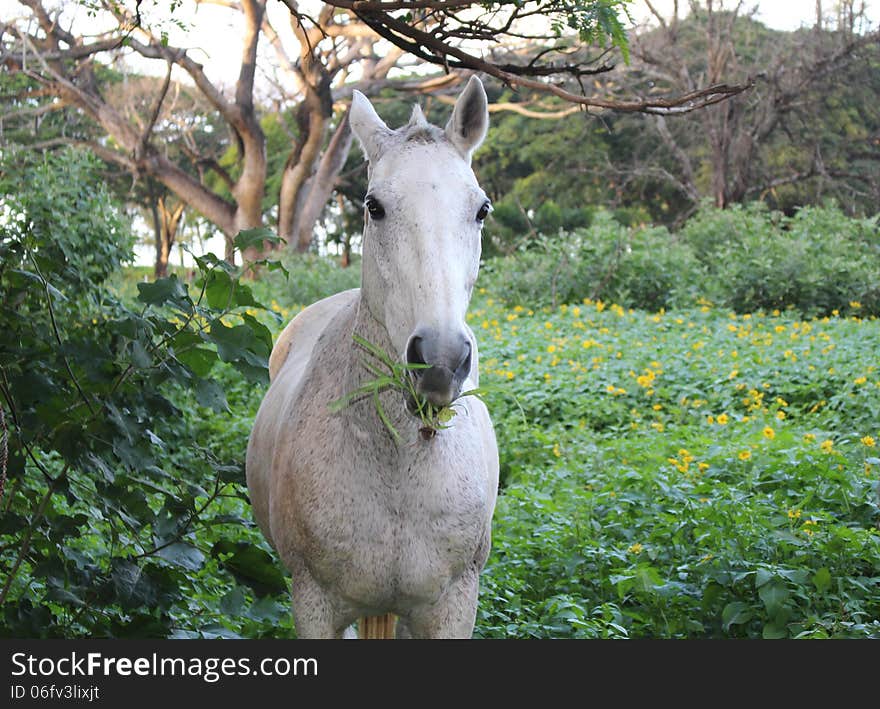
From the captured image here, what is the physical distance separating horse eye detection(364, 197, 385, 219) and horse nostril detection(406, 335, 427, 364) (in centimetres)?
44

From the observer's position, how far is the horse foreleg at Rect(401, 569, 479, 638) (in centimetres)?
307

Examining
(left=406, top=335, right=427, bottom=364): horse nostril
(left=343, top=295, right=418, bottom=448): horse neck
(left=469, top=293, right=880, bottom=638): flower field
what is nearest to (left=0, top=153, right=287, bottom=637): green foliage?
(left=343, top=295, right=418, bottom=448): horse neck

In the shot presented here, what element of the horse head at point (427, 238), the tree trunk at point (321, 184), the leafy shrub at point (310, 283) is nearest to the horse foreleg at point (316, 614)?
the horse head at point (427, 238)

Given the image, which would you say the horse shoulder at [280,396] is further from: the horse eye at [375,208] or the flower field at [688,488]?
the flower field at [688,488]

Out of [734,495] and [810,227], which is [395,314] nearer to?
[734,495]

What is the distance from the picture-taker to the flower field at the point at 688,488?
4324mm

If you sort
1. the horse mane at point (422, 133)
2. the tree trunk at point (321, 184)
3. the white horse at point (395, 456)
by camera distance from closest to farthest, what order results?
the white horse at point (395, 456) < the horse mane at point (422, 133) < the tree trunk at point (321, 184)

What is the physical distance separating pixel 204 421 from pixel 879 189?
62.9 feet

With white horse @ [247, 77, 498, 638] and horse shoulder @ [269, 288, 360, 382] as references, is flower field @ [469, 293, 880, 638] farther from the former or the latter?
horse shoulder @ [269, 288, 360, 382]

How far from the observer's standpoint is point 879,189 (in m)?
23.3

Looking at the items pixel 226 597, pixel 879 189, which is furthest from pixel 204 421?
pixel 879 189

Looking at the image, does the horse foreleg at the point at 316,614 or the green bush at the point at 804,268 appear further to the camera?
the green bush at the point at 804,268

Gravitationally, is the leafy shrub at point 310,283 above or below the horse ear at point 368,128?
below

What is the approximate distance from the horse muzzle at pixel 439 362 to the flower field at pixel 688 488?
209mm
